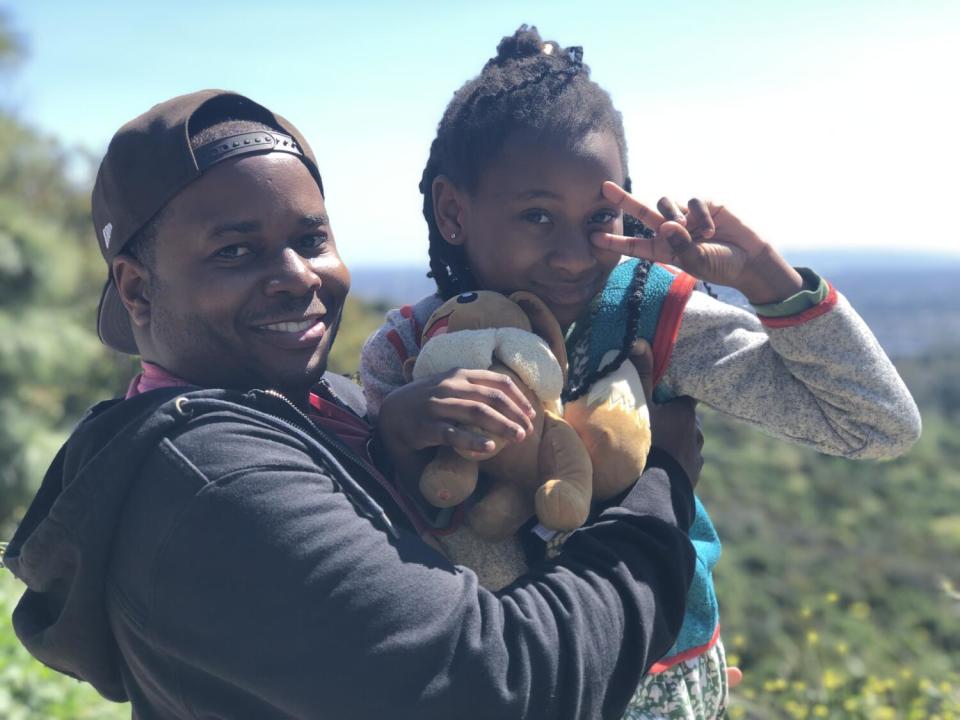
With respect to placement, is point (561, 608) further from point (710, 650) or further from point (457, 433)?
point (710, 650)

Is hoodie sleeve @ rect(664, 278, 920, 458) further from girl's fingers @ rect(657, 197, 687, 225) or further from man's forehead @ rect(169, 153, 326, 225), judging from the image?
man's forehead @ rect(169, 153, 326, 225)

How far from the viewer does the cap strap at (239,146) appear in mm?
1847

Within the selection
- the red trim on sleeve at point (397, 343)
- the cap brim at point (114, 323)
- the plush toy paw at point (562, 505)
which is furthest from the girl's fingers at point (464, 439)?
the cap brim at point (114, 323)

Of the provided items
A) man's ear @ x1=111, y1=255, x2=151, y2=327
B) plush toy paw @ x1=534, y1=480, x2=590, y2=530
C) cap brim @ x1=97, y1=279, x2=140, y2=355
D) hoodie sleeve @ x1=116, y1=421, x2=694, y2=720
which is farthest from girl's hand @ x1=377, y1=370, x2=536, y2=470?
cap brim @ x1=97, y1=279, x2=140, y2=355

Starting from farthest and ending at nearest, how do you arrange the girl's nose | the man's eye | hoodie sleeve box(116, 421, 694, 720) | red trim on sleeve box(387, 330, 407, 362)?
red trim on sleeve box(387, 330, 407, 362), the girl's nose, the man's eye, hoodie sleeve box(116, 421, 694, 720)

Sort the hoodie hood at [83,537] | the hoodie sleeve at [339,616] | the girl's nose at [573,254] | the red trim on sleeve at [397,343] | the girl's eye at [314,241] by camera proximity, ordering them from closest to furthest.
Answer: the hoodie sleeve at [339,616] → the hoodie hood at [83,537] → the girl's eye at [314,241] → the girl's nose at [573,254] → the red trim on sleeve at [397,343]

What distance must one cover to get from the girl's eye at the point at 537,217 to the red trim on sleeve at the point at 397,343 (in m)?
0.42

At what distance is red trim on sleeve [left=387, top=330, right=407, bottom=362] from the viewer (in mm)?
2247

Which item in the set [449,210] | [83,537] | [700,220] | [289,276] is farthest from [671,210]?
[83,537]

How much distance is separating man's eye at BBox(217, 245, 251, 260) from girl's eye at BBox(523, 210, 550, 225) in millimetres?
627

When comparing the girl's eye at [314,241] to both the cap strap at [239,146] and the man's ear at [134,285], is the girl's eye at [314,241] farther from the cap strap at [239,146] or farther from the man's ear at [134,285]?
the man's ear at [134,285]

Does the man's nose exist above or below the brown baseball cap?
below

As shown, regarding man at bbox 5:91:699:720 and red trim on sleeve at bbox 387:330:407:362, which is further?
red trim on sleeve at bbox 387:330:407:362

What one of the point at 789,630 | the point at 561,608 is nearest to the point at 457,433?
the point at 561,608
